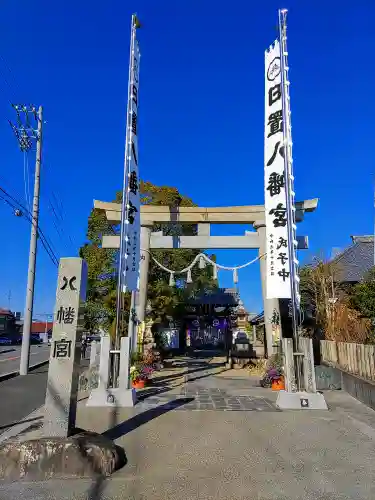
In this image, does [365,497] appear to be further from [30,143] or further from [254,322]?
[254,322]

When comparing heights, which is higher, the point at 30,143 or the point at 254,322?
the point at 30,143

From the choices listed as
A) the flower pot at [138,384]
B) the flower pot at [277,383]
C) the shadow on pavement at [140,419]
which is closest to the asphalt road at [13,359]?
the flower pot at [138,384]

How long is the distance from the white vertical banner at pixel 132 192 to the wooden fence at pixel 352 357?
644cm

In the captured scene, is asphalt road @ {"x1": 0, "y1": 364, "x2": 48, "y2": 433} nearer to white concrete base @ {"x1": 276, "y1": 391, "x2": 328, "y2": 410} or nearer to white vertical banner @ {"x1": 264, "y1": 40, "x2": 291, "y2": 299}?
white concrete base @ {"x1": 276, "y1": 391, "x2": 328, "y2": 410}

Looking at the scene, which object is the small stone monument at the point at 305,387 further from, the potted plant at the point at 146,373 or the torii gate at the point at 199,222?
the torii gate at the point at 199,222

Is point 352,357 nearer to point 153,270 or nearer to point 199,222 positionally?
point 199,222

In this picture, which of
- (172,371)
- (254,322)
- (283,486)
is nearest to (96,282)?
(172,371)

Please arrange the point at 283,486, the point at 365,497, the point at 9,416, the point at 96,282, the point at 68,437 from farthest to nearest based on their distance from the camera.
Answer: the point at 96,282 → the point at 9,416 → the point at 68,437 → the point at 283,486 → the point at 365,497

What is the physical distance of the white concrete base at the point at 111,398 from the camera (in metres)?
9.45

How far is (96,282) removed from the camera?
75.8ft

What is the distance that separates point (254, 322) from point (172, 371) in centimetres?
1368

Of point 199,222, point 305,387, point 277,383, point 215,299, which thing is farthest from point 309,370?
point 215,299

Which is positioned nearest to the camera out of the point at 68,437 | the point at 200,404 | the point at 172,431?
the point at 68,437

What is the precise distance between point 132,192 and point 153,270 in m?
11.9
